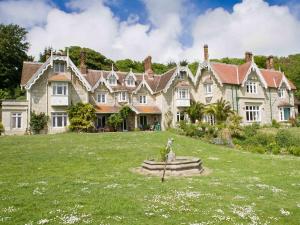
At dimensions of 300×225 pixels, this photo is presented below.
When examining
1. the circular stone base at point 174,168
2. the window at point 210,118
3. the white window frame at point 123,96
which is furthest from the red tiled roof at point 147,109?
the circular stone base at point 174,168

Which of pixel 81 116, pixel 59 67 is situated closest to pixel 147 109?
pixel 81 116

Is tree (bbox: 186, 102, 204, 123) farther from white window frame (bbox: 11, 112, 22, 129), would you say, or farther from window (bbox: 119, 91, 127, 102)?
white window frame (bbox: 11, 112, 22, 129)

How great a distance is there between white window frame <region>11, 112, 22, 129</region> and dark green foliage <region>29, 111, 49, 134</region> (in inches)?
56.9

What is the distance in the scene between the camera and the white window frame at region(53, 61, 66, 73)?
40.0 metres

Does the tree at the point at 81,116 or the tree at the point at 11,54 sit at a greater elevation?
the tree at the point at 11,54

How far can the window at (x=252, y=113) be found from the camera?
45.5 m

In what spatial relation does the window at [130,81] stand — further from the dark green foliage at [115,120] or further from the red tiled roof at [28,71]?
the red tiled roof at [28,71]

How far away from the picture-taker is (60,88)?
39500mm

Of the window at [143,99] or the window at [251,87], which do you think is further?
the window at [143,99]

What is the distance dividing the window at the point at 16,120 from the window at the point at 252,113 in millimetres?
31016

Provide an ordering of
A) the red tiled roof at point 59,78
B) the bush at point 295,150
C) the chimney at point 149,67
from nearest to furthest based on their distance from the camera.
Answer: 1. the bush at point 295,150
2. the red tiled roof at point 59,78
3. the chimney at point 149,67

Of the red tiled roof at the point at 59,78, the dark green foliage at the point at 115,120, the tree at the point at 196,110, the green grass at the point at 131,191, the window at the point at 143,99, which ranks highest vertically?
the red tiled roof at the point at 59,78

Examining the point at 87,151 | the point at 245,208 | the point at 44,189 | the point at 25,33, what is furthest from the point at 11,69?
the point at 245,208

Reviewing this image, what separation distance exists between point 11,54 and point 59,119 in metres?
29.5
